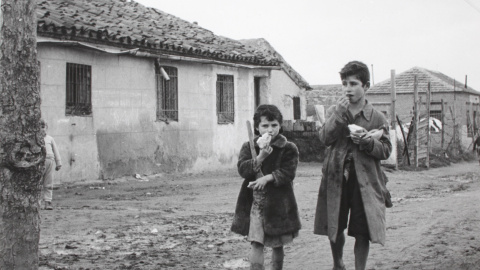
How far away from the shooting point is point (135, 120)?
47.4 ft

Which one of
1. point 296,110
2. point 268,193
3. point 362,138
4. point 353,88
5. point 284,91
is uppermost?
point 284,91

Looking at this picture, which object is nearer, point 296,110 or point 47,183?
point 47,183

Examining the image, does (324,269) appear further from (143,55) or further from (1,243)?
(143,55)

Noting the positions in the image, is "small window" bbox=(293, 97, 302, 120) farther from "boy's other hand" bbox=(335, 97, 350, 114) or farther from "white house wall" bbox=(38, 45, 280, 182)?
"boy's other hand" bbox=(335, 97, 350, 114)

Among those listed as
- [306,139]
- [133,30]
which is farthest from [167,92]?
[306,139]

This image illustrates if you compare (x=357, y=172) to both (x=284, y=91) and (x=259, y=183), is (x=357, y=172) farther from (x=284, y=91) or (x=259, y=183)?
(x=284, y=91)

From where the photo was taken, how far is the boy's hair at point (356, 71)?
4367 mm

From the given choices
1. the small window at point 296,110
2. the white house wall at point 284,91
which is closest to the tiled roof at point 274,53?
the white house wall at point 284,91

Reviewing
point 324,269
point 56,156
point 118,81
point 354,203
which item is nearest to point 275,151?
point 354,203

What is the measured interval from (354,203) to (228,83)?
45.3ft

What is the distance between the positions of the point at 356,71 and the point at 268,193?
1099 mm

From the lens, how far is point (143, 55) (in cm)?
1438

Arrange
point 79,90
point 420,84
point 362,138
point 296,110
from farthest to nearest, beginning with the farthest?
1. point 420,84
2. point 296,110
3. point 79,90
4. point 362,138

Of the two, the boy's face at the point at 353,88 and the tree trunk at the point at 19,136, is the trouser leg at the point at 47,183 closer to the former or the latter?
the tree trunk at the point at 19,136
